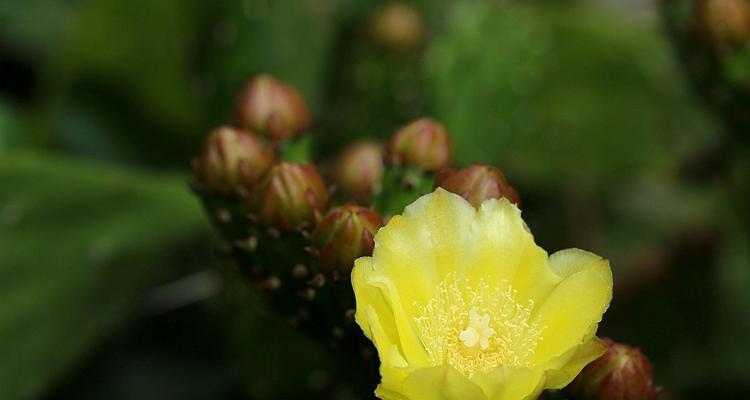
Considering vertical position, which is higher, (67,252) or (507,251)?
(507,251)

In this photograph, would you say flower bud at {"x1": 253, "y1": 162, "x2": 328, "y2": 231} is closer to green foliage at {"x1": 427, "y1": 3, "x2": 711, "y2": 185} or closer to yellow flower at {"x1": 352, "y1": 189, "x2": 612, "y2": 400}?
yellow flower at {"x1": 352, "y1": 189, "x2": 612, "y2": 400}

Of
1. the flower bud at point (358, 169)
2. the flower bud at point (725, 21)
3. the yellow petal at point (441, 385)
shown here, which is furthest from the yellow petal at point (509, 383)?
the flower bud at point (725, 21)

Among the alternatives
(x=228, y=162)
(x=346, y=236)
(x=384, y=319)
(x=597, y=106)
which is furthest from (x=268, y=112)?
(x=597, y=106)

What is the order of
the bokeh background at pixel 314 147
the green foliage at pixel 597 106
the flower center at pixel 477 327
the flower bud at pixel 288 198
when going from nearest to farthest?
the flower center at pixel 477 327 → the flower bud at pixel 288 198 → the bokeh background at pixel 314 147 → the green foliage at pixel 597 106

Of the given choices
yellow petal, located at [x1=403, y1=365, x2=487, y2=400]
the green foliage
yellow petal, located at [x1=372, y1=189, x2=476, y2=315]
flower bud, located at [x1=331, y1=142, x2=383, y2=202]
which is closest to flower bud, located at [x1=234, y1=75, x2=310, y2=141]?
flower bud, located at [x1=331, y1=142, x2=383, y2=202]

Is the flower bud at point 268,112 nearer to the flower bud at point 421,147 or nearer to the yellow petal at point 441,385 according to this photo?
the flower bud at point 421,147

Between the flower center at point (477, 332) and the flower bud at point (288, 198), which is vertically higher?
the flower bud at point (288, 198)

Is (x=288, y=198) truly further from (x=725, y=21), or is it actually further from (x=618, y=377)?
(x=725, y=21)
